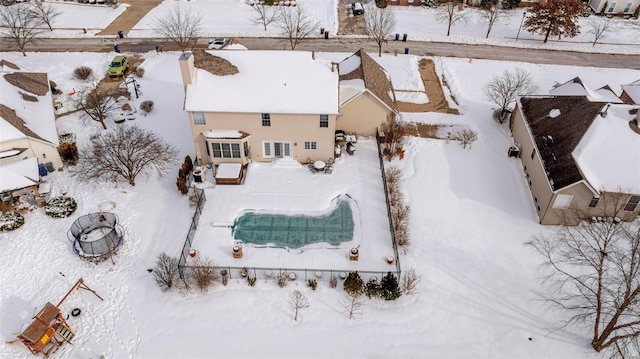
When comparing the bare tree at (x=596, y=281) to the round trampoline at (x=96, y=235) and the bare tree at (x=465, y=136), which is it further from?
the round trampoline at (x=96, y=235)

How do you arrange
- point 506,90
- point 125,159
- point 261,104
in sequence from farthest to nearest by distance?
1. point 506,90
2. point 261,104
3. point 125,159

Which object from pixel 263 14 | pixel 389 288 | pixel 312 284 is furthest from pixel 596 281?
pixel 263 14

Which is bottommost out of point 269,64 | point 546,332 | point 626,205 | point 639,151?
point 546,332

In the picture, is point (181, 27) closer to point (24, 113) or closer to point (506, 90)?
point (24, 113)

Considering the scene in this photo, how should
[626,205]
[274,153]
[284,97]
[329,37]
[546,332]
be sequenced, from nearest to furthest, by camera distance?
[546,332]
[626,205]
[284,97]
[274,153]
[329,37]

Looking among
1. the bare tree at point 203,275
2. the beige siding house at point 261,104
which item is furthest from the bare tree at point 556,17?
the bare tree at point 203,275

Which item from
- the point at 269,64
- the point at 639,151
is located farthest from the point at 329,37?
the point at 639,151

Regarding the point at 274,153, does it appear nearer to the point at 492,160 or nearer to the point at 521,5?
the point at 492,160
